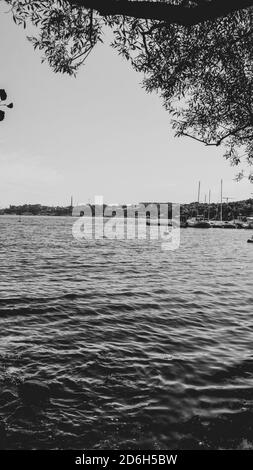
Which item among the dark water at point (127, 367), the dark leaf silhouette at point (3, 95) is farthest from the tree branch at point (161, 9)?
the dark water at point (127, 367)

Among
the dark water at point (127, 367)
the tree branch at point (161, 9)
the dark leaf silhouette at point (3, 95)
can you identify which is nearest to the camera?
the dark leaf silhouette at point (3, 95)

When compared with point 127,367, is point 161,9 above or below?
above

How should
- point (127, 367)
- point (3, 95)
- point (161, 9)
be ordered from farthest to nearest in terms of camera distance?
point (127, 367), point (161, 9), point (3, 95)

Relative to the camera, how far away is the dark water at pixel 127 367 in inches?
248

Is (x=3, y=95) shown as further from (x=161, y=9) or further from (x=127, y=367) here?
(x=127, y=367)

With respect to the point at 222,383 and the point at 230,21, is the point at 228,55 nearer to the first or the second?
the point at 230,21

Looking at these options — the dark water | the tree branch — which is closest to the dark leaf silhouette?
the tree branch

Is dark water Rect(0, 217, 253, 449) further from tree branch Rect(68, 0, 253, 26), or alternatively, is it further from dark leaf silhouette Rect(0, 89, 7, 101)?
tree branch Rect(68, 0, 253, 26)

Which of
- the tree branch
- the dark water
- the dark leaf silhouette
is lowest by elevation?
the dark water

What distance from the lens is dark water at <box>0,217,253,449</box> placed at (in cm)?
629

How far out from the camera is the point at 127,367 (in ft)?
29.8

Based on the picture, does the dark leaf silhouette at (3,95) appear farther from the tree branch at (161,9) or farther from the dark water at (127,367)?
the dark water at (127,367)

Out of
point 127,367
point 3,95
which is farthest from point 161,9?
point 127,367

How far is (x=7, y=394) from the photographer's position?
742cm
